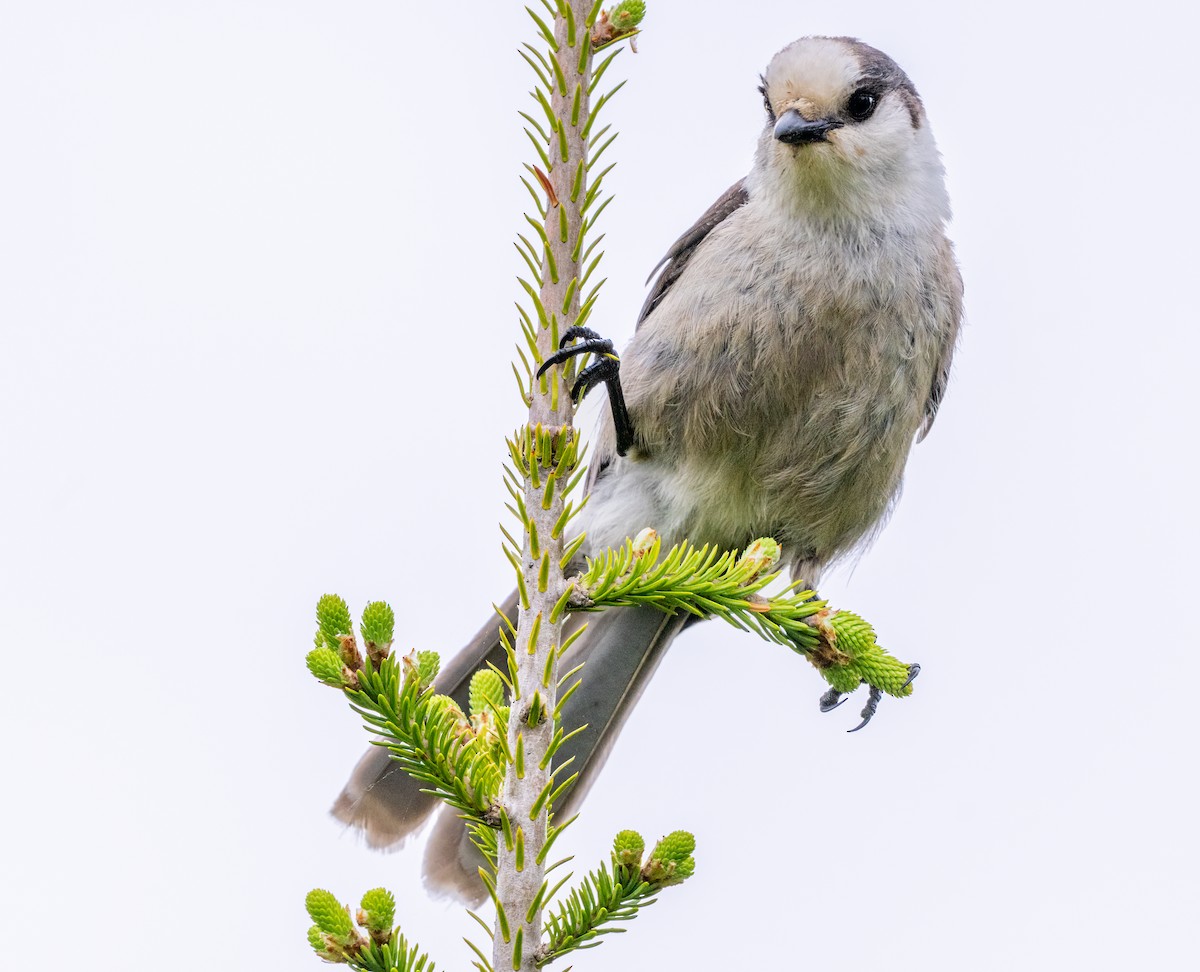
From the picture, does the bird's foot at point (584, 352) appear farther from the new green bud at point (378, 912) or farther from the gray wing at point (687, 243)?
the gray wing at point (687, 243)

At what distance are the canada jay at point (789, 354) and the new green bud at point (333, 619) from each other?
1.48 m

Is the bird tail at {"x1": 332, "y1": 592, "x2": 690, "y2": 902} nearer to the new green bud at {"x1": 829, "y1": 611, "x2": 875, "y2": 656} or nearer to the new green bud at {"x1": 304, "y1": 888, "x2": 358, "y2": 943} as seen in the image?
the new green bud at {"x1": 829, "y1": 611, "x2": 875, "y2": 656}

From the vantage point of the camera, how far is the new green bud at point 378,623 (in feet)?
5.30

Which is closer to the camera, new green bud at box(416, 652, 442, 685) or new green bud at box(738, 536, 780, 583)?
new green bud at box(416, 652, 442, 685)

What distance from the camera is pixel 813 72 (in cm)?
314

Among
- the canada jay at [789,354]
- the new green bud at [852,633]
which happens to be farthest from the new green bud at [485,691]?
the canada jay at [789,354]

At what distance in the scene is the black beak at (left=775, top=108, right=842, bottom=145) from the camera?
121 inches

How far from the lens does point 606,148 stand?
191 cm

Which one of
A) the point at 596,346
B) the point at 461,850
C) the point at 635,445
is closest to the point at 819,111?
the point at 635,445

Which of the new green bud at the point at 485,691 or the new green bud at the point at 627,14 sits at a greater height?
the new green bud at the point at 627,14

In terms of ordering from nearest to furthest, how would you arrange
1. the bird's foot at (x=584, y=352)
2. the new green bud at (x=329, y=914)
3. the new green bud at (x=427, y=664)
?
the new green bud at (x=329, y=914) → the new green bud at (x=427, y=664) → the bird's foot at (x=584, y=352)

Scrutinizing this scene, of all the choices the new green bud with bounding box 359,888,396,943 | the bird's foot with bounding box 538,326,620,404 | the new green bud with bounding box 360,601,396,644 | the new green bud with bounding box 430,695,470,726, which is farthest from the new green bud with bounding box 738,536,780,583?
the new green bud with bounding box 359,888,396,943

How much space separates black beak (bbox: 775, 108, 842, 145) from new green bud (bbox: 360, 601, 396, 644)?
75.2 inches

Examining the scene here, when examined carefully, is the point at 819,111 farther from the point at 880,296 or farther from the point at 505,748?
the point at 505,748
